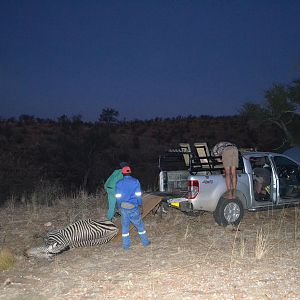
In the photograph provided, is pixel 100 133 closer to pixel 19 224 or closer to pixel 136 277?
pixel 19 224

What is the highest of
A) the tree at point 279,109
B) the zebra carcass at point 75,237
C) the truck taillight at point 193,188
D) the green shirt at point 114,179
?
the tree at point 279,109

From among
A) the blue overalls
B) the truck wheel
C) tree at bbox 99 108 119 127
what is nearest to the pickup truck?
the truck wheel

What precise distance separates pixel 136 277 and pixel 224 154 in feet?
13.8

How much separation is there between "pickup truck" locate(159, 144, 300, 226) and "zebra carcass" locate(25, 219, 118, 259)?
159cm

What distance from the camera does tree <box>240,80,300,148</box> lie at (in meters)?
20.2

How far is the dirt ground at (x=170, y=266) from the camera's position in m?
6.16

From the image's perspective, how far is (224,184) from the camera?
1032cm

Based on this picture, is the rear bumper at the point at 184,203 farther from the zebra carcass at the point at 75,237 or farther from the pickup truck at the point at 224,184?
the zebra carcass at the point at 75,237

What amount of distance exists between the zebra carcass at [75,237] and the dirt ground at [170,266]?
14 centimetres

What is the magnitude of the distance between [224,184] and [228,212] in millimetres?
612

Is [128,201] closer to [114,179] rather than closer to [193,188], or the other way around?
[114,179]

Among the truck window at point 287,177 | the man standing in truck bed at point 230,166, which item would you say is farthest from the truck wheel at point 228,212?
the truck window at point 287,177

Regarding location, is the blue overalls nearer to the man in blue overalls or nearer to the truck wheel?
the man in blue overalls

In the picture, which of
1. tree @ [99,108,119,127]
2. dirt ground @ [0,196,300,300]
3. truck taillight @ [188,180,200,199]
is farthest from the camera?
tree @ [99,108,119,127]
